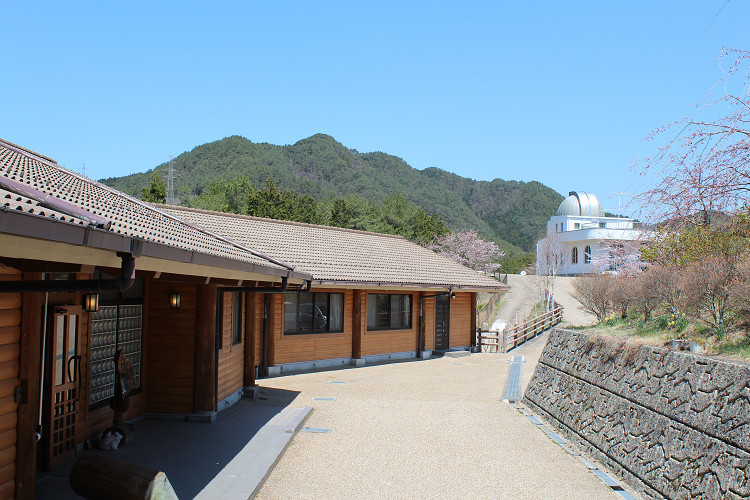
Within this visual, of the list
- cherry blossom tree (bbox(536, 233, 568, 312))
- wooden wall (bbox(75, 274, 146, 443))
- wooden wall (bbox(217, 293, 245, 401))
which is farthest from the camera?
cherry blossom tree (bbox(536, 233, 568, 312))

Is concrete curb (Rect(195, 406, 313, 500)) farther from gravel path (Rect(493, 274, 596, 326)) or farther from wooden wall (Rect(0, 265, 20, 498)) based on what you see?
gravel path (Rect(493, 274, 596, 326))

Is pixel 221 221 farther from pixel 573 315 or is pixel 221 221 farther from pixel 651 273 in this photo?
pixel 573 315

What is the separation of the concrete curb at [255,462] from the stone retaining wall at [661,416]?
428 centimetres

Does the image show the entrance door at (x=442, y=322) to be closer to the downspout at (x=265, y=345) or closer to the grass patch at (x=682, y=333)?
the downspout at (x=265, y=345)

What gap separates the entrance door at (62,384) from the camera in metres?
6.58

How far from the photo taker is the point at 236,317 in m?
12.0

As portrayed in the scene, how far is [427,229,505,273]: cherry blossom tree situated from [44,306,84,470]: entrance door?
136 ft

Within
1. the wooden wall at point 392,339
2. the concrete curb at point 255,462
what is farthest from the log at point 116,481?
the wooden wall at point 392,339

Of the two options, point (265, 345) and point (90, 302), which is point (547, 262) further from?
point (90, 302)

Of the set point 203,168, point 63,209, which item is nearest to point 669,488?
point 63,209

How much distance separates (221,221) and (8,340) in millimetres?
12969

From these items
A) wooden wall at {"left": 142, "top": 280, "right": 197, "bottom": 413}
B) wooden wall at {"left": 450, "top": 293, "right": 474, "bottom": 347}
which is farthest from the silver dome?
wooden wall at {"left": 142, "top": 280, "right": 197, "bottom": 413}

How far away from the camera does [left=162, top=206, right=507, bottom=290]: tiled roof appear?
17078 mm

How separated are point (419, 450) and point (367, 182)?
73.7 meters
